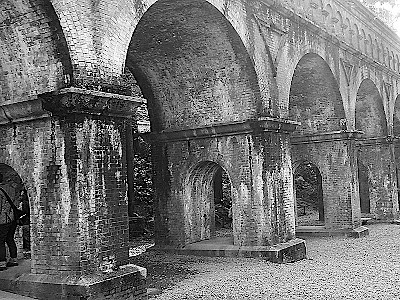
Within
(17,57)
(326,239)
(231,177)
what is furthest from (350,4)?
(17,57)

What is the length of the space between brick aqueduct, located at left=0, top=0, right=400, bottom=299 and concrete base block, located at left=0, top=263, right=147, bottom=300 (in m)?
0.02

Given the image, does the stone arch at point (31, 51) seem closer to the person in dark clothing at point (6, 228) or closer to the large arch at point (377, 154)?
the person in dark clothing at point (6, 228)

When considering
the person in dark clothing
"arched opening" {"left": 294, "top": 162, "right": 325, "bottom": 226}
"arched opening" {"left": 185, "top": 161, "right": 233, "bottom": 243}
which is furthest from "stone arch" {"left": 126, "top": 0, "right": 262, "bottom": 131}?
"arched opening" {"left": 294, "top": 162, "right": 325, "bottom": 226}

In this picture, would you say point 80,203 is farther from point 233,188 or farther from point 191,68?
point 191,68

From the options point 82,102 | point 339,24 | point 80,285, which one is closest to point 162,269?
point 80,285

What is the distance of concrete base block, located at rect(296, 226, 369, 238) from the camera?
53.4ft

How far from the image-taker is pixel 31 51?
777 cm

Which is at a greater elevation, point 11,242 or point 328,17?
point 328,17

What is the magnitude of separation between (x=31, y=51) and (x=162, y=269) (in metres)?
5.72

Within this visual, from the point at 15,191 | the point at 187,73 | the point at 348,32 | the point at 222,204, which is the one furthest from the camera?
the point at 222,204

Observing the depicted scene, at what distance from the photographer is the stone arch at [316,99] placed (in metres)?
16.0

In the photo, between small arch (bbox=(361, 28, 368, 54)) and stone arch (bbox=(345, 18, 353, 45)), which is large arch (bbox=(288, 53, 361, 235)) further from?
small arch (bbox=(361, 28, 368, 54))

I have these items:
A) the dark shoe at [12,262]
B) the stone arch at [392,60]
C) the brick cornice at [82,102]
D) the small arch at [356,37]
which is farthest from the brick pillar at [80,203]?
the stone arch at [392,60]

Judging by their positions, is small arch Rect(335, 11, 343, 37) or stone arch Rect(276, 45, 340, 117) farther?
small arch Rect(335, 11, 343, 37)
